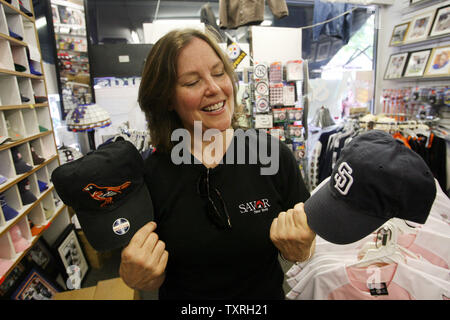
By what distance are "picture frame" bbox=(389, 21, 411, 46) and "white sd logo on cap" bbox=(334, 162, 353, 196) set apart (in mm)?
3396

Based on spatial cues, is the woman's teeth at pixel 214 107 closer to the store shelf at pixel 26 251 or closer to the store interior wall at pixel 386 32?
the store shelf at pixel 26 251

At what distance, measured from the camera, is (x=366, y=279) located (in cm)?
103

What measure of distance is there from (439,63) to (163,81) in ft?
Answer: 10.4

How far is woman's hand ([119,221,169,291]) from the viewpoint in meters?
0.67

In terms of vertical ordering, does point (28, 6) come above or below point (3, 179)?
above

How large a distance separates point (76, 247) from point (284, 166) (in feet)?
7.94

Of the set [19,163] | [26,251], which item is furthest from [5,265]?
[19,163]

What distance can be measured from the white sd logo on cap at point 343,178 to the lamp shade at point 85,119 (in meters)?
2.02

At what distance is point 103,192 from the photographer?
69cm

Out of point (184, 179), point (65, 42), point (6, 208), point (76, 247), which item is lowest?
point (76, 247)
